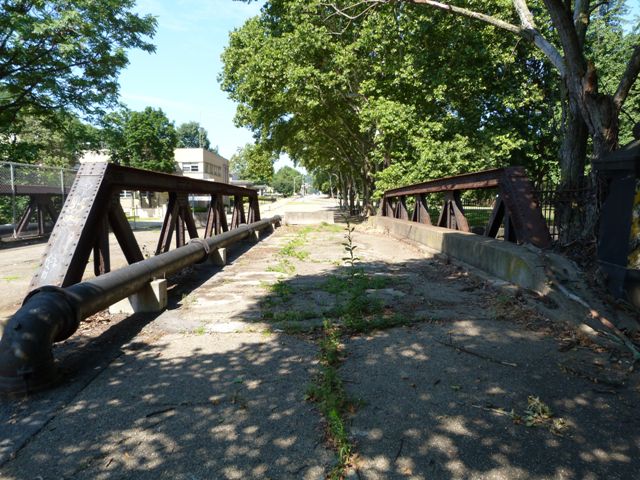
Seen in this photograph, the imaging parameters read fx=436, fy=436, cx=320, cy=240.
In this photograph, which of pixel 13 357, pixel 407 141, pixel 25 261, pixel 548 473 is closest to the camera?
pixel 548 473

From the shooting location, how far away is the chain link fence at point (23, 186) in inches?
538

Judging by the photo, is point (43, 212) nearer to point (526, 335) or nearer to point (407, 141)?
point (407, 141)

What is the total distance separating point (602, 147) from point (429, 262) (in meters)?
3.50

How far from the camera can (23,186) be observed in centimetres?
1432

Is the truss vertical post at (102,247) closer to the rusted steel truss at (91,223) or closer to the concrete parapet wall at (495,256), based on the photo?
the rusted steel truss at (91,223)

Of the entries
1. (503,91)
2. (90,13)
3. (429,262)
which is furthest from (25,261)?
(503,91)

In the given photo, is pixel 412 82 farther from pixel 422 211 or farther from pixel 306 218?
pixel 306 218

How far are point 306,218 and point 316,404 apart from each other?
19086 millimetres

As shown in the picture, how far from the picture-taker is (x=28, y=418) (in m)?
2.73

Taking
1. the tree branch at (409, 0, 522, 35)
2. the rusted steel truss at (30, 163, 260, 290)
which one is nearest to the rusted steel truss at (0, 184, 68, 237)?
the rusted steel truss at (30, 163, 260, 290)

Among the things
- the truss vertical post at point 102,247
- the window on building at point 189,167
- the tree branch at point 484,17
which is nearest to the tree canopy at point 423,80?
the tree branch at point 484,17

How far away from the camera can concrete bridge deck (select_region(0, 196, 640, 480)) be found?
225 cm

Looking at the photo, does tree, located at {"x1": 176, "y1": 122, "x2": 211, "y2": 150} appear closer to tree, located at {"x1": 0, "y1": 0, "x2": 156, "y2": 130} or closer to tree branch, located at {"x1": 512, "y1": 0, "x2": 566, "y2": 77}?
tree, located at {"x1": 0, "y1": 0, "x2": 156, "y2": 130}

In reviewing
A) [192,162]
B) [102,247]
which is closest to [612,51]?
[102,247]
